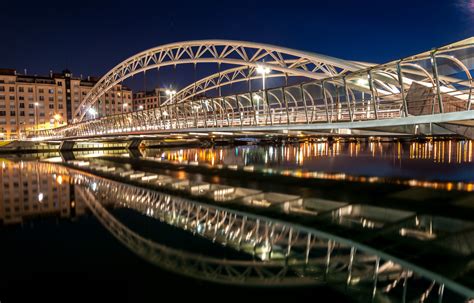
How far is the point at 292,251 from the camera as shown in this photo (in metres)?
10.7

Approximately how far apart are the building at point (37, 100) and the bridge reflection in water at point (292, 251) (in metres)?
92.7

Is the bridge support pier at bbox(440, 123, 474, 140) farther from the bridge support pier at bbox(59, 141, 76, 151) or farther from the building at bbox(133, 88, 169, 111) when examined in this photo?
the building at bbox(133, 88, 169, 111)

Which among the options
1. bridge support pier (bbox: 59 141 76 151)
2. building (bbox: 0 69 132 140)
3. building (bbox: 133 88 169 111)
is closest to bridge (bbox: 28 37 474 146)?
bridge support pier (bbox: 59 141 76 151)

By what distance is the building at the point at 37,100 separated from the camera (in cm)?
10706

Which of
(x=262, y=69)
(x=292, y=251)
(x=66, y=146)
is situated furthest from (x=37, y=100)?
(x=292, y=251)

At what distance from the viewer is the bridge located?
14758mm

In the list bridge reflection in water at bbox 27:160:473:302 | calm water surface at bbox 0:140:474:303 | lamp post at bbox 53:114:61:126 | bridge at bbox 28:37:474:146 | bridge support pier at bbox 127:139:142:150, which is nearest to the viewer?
bridge reflection in water at bbox 27:160:473:302

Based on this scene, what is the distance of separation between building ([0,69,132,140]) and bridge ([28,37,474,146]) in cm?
6514

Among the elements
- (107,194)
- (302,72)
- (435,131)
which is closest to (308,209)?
(435,131)

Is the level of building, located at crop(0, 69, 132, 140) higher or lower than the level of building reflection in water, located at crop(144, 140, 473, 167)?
higher

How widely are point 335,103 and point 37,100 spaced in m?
113

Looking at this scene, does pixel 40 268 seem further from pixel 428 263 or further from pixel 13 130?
pixel 13 130

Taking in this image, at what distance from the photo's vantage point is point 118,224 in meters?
15.0

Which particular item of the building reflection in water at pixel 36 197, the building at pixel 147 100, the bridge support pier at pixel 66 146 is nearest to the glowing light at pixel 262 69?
the building reflection in water at pixel 36 197
